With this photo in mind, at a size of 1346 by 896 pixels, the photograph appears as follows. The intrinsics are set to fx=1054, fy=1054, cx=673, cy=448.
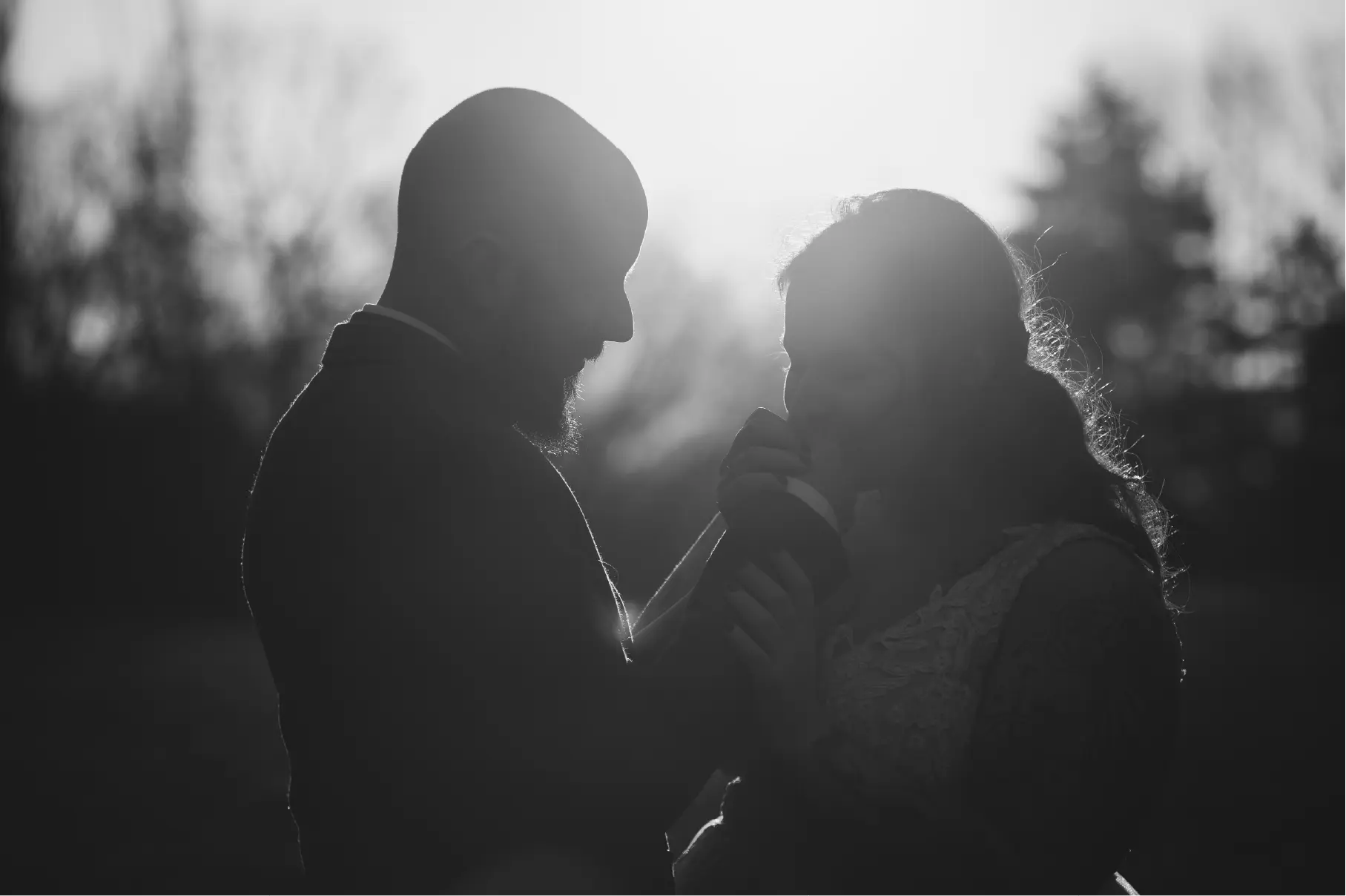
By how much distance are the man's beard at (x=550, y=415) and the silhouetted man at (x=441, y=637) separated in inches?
4.9

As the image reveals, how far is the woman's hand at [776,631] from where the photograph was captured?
2.02 m

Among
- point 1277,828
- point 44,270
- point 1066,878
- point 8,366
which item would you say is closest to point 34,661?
point 8,366

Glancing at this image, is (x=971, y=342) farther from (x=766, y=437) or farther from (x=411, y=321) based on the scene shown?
(x=411, y=321)

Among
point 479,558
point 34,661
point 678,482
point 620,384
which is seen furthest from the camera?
point 620,384

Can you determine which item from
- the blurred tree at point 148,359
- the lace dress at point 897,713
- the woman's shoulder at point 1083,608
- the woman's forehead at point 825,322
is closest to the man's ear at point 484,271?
the woman's forehead at point 825,322

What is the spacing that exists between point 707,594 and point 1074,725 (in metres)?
0.74

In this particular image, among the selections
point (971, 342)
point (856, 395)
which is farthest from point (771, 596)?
point (971, 342)

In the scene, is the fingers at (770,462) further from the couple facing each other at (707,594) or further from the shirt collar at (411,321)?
the shirt collar at (411,321)

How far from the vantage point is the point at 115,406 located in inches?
813

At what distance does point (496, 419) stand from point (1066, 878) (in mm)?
1421

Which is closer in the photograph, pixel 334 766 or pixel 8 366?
pixel 334 766

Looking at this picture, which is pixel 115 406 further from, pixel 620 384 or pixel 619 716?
pixel 619 716

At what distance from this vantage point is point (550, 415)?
240 cm

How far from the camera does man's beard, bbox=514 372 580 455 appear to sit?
2.31m
